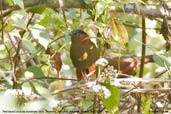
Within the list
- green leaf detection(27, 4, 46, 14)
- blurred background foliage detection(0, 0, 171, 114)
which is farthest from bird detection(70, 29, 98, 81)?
green leaf detection(27, 4, 46, 14)

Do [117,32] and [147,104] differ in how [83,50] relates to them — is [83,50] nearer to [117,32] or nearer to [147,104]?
[117,32]

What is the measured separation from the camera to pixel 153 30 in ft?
7.89

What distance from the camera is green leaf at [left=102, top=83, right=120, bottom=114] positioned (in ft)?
4.19

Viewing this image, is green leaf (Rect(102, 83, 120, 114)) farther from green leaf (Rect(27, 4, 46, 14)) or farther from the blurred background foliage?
green leaf (Rect(27, 4, 46, 14))

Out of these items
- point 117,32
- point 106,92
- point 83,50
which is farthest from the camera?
point 83,50

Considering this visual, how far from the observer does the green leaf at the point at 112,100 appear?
1.28 m

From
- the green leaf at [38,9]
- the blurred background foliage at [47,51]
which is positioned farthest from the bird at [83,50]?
the green leaf at [38,9]

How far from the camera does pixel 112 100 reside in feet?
4.21

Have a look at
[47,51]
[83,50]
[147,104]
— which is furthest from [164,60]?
[47,51]

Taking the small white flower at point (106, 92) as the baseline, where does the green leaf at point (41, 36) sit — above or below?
above

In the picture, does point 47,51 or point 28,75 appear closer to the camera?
point 28,75

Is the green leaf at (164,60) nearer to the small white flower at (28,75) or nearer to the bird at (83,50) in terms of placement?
the bird at (83,50)

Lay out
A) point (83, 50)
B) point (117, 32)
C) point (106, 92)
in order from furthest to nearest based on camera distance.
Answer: point (83, 50) < point (117, 32) < point (106, 92)

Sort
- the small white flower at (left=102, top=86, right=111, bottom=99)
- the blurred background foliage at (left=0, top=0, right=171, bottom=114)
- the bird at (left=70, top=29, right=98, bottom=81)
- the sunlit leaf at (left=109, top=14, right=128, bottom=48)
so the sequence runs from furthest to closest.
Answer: the bird at (left=70, top=29, right=98, bottom=81) → the sunlit leaf at (left=109, top=14, right=128, bottom=48) → the small white flower at (left=102, top=86, right=111, bottom=99) → the blurred background foliage at (left=0, top=0, right=171, bottom=114)
